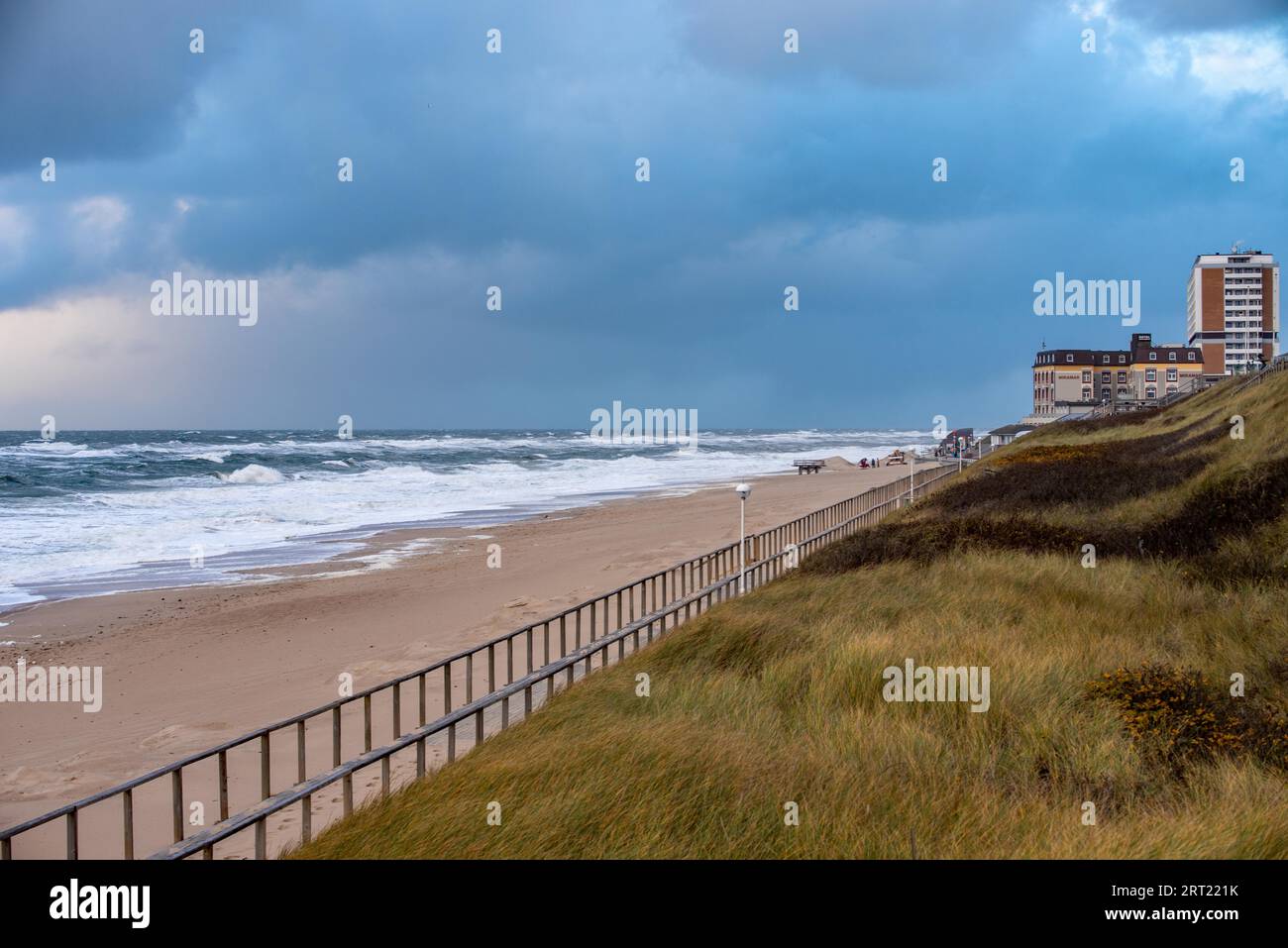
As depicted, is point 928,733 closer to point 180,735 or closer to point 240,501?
point 180,735

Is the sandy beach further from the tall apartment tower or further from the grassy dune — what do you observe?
the tall apartment tower

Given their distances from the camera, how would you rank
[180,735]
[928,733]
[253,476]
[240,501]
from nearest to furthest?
1. [928,733]
2. [180,735]
3. [240,501]
4. [253,476]

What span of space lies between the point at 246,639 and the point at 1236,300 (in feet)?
468

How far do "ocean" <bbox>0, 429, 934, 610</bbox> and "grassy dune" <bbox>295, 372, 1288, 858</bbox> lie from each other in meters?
13.8

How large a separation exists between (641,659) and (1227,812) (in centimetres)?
492

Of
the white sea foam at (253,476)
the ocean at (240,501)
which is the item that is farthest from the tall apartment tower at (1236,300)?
the white sea foam at (253,476)

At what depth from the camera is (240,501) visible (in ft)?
123

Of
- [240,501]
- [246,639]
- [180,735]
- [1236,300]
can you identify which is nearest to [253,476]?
[240,501]

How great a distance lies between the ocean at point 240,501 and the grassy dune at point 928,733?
13770mm

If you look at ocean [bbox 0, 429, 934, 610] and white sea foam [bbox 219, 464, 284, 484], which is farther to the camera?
white sea foam [bbox 219, 464, 284, 484]

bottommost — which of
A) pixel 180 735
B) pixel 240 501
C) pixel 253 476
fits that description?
Result: pixel 180 735

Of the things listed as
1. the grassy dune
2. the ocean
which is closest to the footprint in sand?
the grassy dune

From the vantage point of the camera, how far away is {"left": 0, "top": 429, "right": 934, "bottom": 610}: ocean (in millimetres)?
21047
